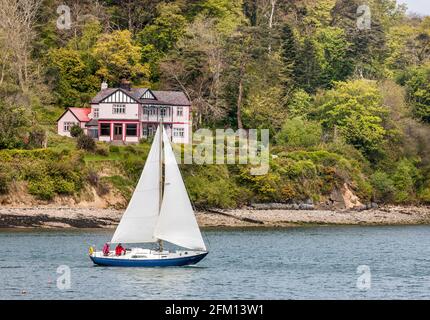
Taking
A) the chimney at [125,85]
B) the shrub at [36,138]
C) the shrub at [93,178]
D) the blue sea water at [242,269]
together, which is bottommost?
the blue sea water at [242,269]

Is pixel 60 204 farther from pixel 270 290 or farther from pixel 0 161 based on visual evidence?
pixel 270 290

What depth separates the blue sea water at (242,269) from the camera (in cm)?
6122

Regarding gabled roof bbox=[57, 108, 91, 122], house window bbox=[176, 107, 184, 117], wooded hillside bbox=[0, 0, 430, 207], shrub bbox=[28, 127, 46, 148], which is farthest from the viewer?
house window bbox=[176, 107, 184, 117]

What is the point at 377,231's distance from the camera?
4213 inches

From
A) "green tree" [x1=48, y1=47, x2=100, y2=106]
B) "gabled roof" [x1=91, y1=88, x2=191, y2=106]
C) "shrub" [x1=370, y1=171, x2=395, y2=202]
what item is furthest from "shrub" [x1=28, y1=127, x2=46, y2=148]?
"shrub" [x1=370, y1=171, x2=395, y2=202]

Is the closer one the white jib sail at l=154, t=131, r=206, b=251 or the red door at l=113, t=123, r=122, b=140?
the white jib sail at l=154, t=131, r=206, b=251

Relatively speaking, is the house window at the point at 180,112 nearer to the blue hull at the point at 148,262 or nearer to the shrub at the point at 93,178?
the shrub at the point at 93,178

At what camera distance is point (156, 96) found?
123 m

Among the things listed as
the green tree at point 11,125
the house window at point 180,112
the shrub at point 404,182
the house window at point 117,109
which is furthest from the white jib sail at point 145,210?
the shrub at point 404,182

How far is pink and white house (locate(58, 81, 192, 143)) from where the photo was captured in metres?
118

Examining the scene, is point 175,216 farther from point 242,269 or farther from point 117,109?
point 117,109

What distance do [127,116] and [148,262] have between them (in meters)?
52.5

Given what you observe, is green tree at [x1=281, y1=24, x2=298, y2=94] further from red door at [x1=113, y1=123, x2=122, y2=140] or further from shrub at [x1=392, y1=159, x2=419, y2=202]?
red door at [x1=113, y1=123, x2=122, y2=140]

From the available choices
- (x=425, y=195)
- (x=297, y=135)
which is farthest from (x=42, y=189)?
(x=425, y=195)
